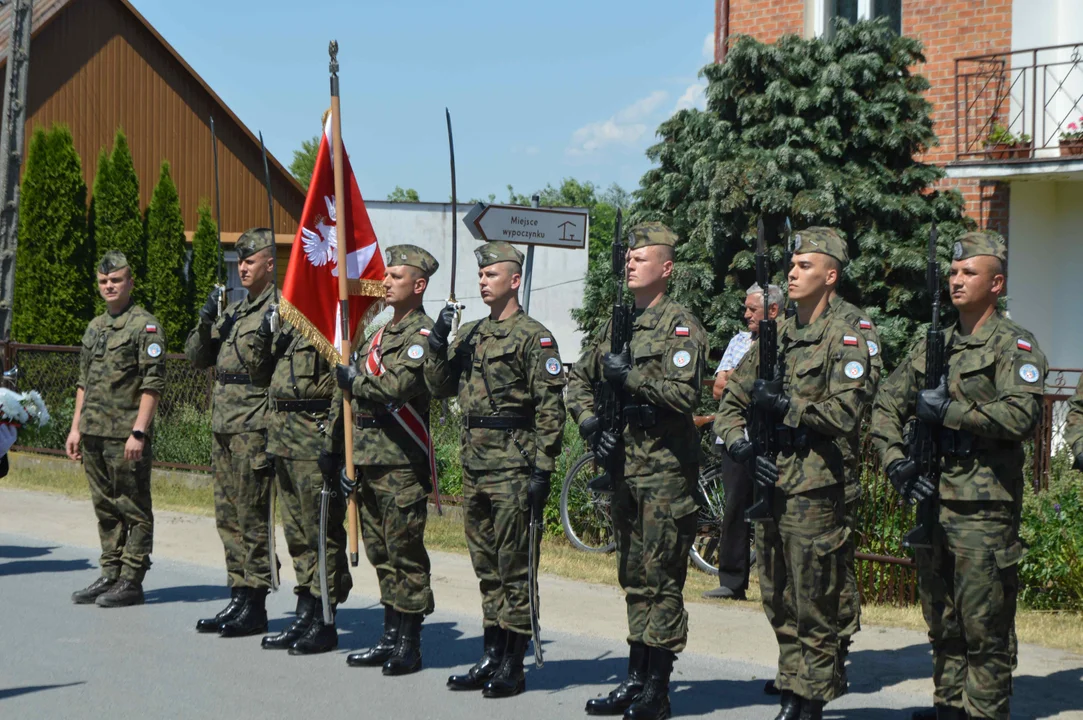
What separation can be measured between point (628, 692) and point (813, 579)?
3.57 feet

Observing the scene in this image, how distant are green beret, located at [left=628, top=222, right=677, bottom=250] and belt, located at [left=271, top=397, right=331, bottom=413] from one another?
2.14 meters

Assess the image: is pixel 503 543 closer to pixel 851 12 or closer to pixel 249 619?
pixel 249 619

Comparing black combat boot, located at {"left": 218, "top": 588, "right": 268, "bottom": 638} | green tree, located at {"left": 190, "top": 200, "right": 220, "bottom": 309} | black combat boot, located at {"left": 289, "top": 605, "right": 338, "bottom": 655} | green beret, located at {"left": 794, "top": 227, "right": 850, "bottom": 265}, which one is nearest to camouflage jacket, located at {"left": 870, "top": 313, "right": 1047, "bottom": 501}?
green beret, located at {"left": 794, "top": 227, "right": 850, "bottom": 265}

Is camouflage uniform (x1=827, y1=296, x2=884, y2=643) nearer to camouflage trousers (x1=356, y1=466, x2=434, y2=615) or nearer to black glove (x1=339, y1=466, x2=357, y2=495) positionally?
camouflage trousers (x1=356, y1=466, x2=434, y2=615)

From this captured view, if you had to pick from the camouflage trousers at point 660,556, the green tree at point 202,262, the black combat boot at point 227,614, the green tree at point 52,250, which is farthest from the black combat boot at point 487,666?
the green tree at point 202,262

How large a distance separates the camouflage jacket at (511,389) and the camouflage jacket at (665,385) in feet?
0.90

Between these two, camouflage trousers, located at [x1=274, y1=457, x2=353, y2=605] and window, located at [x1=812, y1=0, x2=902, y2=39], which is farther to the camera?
window, located at [x1=812, y1=0, x2=902, y2=39]

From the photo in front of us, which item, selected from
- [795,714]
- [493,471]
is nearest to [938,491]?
[795,714]

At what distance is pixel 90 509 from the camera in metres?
12.8

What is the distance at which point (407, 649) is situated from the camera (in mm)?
6871

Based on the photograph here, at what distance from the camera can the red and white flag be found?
24.2ft

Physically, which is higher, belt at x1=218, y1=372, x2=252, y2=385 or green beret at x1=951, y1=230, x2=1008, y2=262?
green beret at x1=951, y1=230, x2=1008, y2=262

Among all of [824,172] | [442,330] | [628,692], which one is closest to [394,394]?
[442,330]

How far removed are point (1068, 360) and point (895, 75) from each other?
3244 mm
